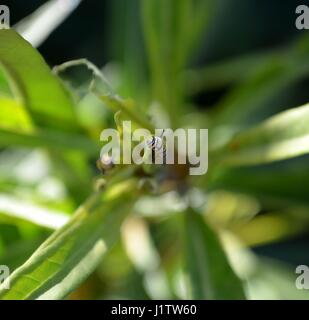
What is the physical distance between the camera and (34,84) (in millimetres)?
761

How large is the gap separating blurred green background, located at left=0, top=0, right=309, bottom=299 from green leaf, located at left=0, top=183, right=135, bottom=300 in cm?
11

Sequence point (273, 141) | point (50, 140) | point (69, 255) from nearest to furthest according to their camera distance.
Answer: point (69, 255) < point (273, 141) < point (50, 140)

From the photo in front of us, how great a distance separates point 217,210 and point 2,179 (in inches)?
15.4

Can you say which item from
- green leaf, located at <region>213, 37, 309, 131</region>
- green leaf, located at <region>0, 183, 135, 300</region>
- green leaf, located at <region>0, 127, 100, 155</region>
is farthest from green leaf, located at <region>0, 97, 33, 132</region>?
green leaf, located at <region>213, 37, 309, 131</region>

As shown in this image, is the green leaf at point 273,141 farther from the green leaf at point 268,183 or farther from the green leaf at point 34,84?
the green leaf at point 34,84

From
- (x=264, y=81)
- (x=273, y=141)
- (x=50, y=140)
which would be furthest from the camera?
(x=264, y=81)

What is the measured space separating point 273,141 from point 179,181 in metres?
0.13

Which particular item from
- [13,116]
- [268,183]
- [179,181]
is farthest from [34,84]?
[268,183]

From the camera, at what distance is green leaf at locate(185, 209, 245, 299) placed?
78cm

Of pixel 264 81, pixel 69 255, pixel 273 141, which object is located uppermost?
pixel 264 81

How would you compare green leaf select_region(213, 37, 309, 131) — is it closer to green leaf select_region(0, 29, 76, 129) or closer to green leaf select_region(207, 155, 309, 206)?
green leaf select_region(207, 155, 309, 206)

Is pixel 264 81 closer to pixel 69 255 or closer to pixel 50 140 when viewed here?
pixel 50 140

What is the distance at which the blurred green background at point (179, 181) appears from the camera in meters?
0.94
